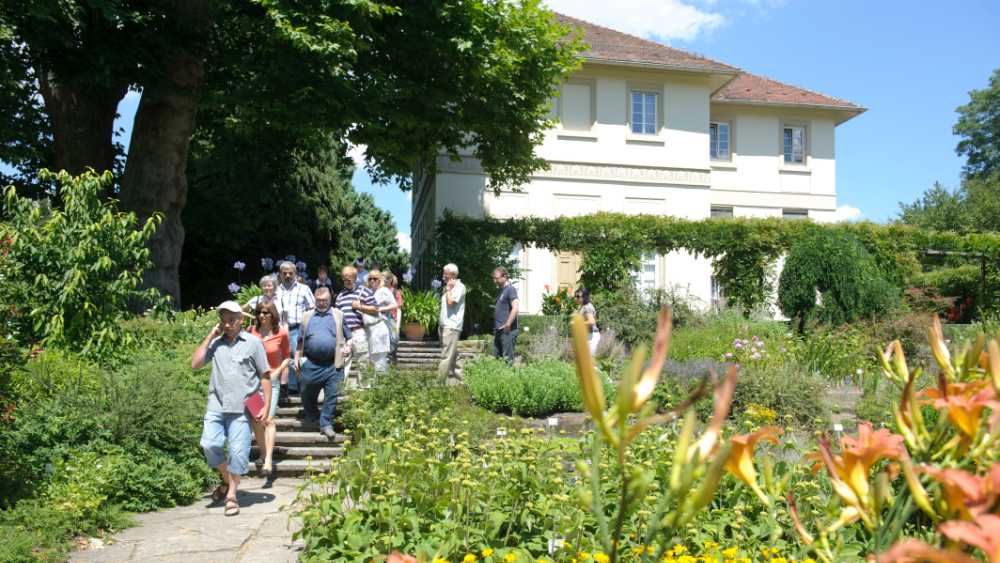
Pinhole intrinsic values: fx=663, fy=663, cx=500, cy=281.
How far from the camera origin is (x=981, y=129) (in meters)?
45.0

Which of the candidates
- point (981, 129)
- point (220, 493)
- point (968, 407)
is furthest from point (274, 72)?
point (981, 129)

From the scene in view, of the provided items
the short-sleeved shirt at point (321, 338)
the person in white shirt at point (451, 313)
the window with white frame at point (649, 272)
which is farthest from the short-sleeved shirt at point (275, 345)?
the window with white frame at point (649, 272)

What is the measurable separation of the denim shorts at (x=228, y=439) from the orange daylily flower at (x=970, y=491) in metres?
5.99

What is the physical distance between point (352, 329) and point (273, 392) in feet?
6.72

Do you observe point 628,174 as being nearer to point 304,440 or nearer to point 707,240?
point 707,240

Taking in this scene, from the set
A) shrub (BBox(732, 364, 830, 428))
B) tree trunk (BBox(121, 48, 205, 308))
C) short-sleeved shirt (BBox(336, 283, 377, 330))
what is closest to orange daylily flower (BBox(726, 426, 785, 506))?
shrub (BBox(732, 364, 830, 428))

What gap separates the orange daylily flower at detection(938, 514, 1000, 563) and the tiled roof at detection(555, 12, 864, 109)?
19.9 m

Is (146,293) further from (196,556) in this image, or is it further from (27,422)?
(196,556)

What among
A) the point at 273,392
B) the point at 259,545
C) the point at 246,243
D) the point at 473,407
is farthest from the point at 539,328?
the point at 246,243

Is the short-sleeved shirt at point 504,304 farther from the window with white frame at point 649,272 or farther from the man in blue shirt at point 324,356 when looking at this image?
the window with white frame at point 649,272

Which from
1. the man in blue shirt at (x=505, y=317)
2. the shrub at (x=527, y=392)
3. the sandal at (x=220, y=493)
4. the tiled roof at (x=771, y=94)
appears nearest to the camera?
the sandal at (x=220, y=493)

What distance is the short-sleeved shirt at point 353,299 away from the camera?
900cm

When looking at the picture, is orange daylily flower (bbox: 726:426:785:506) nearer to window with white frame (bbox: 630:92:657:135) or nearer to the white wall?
the white wall

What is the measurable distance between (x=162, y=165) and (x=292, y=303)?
466 centimetres
